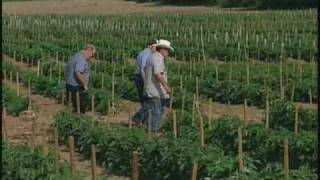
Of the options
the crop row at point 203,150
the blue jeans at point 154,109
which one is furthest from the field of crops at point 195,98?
the blue jeans at point 154,109

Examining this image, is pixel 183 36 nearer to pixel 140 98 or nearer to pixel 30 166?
pixel 140 98

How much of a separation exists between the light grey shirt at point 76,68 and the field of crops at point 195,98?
530 millimetres

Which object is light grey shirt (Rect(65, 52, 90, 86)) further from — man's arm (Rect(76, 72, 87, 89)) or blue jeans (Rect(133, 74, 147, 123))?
blue jeans (Rect(133, 74, 147, 123))

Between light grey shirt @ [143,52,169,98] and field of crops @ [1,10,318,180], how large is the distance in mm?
558

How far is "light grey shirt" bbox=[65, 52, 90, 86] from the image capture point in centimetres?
1308

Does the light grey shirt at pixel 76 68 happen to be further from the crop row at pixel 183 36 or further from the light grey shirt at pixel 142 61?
the crop row at pixel 183 36

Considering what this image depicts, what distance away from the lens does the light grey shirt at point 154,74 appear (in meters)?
11.4

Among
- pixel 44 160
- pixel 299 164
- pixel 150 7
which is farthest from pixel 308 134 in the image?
pixel 150 7

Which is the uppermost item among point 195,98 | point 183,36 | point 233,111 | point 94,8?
point 195,98

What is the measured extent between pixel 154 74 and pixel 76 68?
2116 millimetres

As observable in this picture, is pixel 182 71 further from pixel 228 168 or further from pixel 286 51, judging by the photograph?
pixel 228 168

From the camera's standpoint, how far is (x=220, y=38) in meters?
29.8

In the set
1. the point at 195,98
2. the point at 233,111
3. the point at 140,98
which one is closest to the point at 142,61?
the point at 140,98

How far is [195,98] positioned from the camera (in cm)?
1427
